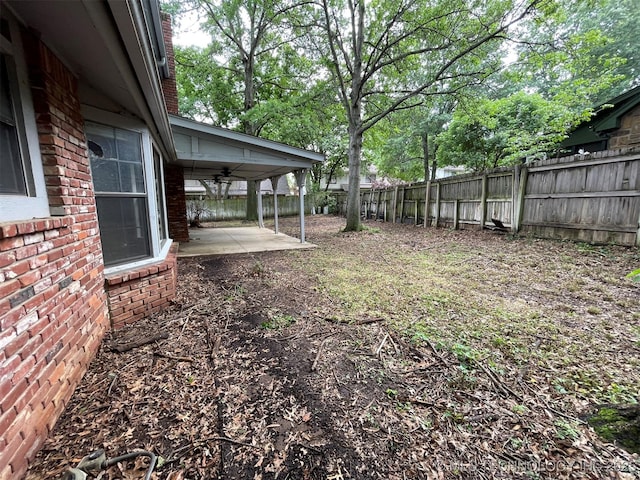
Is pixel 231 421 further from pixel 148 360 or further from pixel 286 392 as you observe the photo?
pixel 148 360

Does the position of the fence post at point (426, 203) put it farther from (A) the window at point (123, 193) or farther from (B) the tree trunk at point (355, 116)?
(A) the window at point (123, 193)

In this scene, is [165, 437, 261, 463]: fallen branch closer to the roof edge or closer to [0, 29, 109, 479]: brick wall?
[0, 29, 109, 479]: brick wall

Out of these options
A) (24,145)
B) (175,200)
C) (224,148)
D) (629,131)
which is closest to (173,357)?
(24,145)

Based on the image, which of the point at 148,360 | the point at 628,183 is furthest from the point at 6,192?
the point at 628,183

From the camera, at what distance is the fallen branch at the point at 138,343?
2381 mm

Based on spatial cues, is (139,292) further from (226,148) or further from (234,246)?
(234,246)

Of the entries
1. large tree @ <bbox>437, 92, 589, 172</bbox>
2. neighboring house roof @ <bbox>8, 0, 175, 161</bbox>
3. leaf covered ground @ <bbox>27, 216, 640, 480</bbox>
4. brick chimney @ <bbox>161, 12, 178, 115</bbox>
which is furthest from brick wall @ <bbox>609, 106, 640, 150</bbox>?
brick chimney @ <bbox>161, 12, 178, 115</bbox>

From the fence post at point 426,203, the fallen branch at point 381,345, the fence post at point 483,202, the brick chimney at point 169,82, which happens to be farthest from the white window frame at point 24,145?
the fence post at point 426,203

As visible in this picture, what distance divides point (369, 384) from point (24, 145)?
2884 mm

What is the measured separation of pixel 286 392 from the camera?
1.92 metres

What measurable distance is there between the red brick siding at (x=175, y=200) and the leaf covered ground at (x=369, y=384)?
4836 mm

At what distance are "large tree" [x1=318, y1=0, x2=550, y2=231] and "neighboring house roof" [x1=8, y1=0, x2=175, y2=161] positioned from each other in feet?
24.8

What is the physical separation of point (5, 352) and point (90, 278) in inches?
46.2

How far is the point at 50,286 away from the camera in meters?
1.69
